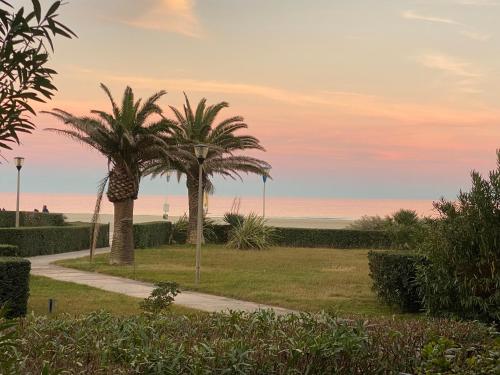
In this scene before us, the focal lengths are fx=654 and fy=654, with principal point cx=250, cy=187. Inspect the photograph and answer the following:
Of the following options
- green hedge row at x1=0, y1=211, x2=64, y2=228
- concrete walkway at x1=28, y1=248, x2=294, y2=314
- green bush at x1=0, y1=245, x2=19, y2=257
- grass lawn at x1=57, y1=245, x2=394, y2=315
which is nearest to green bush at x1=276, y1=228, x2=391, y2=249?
grass lawn at x1=57, y1=245, x2=394, y2=315

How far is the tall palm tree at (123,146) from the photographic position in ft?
66.5

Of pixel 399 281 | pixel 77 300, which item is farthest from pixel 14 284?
pixel 399 281

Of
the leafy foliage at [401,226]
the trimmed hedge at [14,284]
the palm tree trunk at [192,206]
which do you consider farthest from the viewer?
the palm tree trunk at [192,206]

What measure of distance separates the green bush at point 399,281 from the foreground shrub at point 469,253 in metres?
2.55

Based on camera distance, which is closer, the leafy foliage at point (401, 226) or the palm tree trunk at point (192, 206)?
the leafy foliage at point (401, 226)

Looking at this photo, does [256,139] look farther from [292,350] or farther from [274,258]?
[292,350]

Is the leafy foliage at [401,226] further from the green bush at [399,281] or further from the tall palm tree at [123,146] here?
the tall palm tree at [123,146]

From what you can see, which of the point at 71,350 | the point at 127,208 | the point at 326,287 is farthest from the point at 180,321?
the point at 127,208

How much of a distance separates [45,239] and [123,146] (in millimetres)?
5818

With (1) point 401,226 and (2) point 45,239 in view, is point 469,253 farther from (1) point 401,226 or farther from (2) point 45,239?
(2) point 45,239

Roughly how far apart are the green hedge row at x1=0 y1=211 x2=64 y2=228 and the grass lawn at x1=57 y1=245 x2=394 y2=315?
8.48 meters

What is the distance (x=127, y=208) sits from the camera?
21.0 meters

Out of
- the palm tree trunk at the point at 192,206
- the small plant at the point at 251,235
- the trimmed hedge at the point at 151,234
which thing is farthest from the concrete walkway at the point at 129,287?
the palm tree trunk at the point at 192,206

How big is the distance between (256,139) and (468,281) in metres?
24.1
